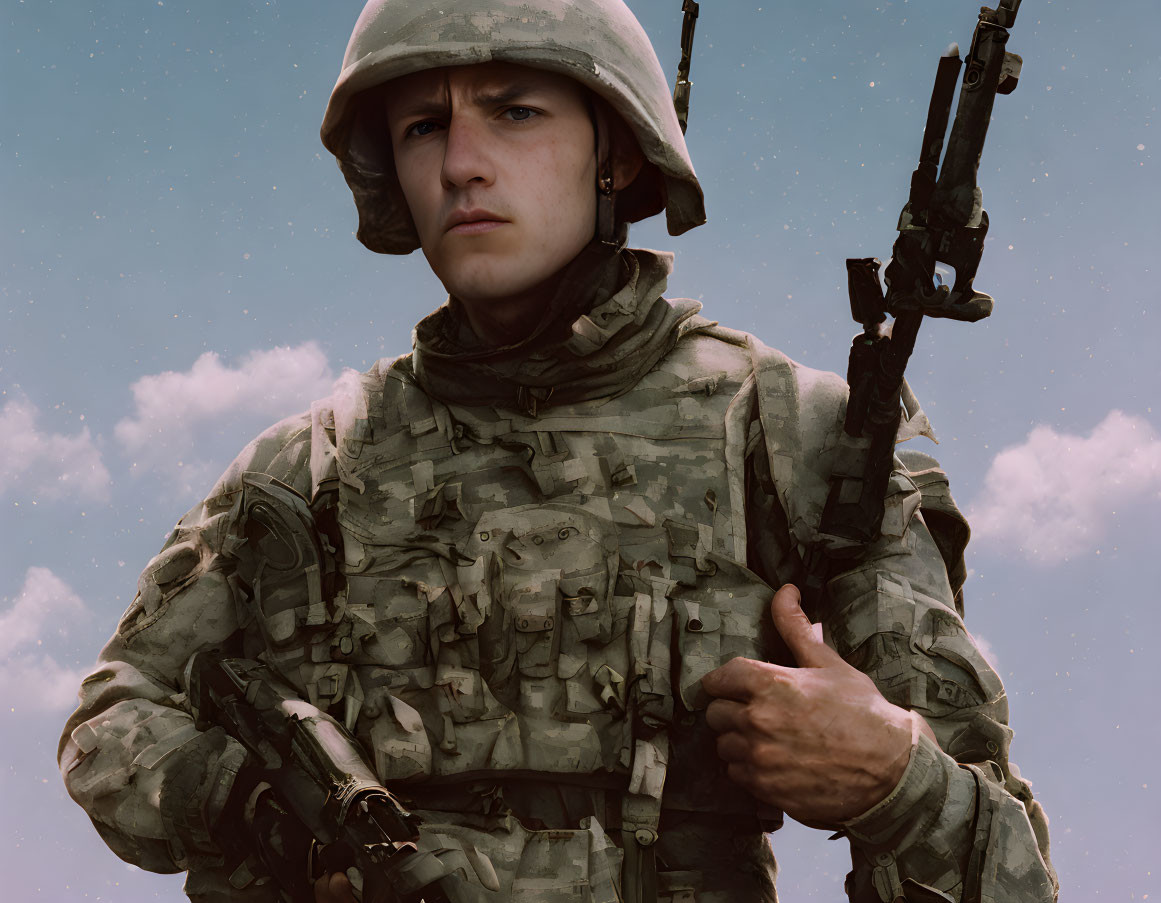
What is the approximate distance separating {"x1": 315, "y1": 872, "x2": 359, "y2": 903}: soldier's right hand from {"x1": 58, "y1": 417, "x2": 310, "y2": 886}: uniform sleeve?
1.30ft

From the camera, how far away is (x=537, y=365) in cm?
474

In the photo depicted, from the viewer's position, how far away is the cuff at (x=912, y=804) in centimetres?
425

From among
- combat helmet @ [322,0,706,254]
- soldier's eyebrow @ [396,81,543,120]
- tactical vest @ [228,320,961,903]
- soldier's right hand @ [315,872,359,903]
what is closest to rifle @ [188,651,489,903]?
soldier's right hand @ [315,872,359,903]

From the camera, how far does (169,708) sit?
15.9 ft

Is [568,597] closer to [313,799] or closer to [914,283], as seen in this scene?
[313,799]

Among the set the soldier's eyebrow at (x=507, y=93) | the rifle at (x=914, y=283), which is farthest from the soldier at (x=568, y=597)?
the rifle at (x=914, y=283)

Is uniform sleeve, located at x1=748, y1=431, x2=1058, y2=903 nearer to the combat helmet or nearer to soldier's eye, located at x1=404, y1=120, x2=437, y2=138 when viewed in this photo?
the combat helmet

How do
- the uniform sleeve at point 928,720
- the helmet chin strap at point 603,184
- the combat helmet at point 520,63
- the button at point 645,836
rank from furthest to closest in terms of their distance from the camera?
the helmet chin strap at point 603,184
the combat helmet at point 520,63
the button at point 645,836
the uniform sleeve at point 928,720

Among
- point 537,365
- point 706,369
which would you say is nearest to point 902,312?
point 706,369

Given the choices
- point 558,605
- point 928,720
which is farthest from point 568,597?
point 928,720

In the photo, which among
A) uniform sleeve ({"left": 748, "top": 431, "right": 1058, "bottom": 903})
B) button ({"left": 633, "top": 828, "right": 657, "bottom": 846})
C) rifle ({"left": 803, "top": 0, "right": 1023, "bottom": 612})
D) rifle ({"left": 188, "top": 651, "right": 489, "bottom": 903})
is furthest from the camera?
button ({"left": 633, "top": 828, "right": 657, "bottom": 846})

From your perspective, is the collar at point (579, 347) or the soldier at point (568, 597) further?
the collar at point (579, 347)

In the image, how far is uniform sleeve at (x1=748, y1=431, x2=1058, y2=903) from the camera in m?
4.30

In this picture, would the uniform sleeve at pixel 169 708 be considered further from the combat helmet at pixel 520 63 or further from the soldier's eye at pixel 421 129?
the soldier's eye at pixel 421 129
